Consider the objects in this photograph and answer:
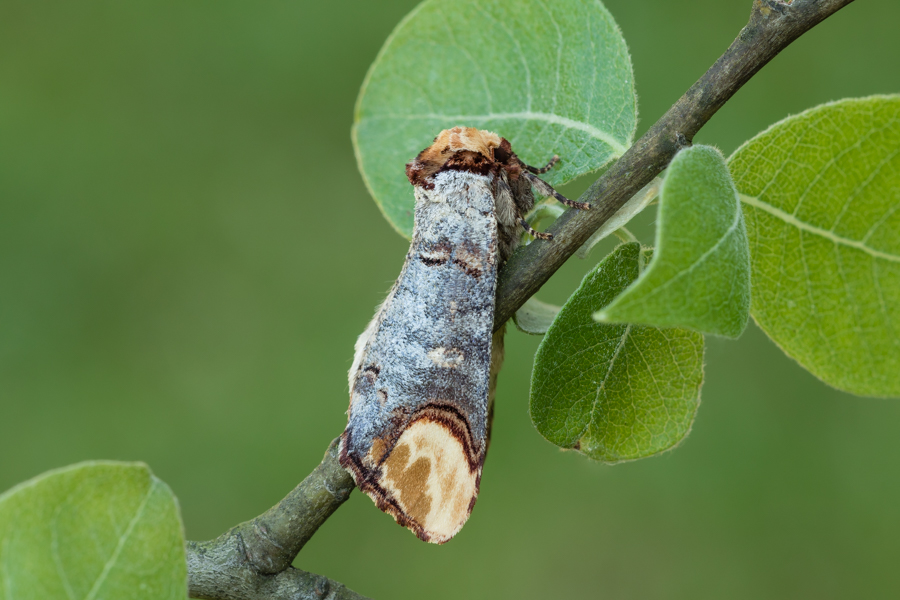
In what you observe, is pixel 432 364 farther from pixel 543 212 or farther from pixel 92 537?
pixel 92 537

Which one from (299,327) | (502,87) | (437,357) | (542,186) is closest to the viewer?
(437,357)

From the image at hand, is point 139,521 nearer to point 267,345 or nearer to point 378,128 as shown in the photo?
point 378,128

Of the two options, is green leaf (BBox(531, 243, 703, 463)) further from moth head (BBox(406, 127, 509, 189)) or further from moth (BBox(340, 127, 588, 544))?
moth head (BBox(406, 127, 509, 189))

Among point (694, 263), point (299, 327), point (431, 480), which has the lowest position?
point (299, 327)

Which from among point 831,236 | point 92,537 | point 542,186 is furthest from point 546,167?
point 92,537

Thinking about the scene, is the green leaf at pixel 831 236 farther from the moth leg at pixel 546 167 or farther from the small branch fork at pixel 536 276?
the moth leg at pixel 546 167

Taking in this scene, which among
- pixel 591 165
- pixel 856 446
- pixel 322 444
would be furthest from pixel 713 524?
pixel 591 165

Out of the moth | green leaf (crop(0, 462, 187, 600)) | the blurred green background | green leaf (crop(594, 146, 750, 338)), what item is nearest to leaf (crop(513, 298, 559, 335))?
the moth
